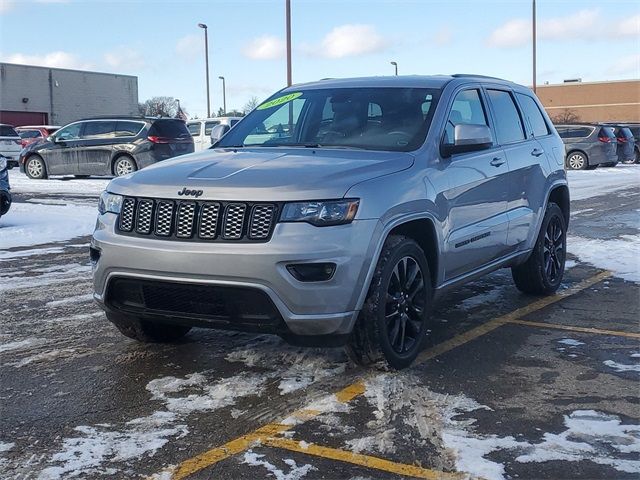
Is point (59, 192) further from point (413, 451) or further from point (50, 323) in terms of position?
point (413, 451)

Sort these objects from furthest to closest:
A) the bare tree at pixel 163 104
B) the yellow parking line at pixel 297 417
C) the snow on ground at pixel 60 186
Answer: the bare tree at pixel 163 104 → the snow on ground at pixel 60 186 → the yellow parking line at pixel 297 417

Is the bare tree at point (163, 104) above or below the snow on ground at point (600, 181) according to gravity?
above

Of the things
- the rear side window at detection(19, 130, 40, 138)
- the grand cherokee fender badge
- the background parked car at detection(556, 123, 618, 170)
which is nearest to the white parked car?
the rear side window at detection(19, 130, 40, 138)

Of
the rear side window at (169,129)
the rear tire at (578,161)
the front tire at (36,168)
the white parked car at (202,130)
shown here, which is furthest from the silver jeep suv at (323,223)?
→ the rear tire at (578,161)

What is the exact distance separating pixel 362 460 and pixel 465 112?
10.2 ft

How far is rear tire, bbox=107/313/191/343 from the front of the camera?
505 cm

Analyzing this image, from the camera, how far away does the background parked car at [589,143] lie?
27.3 m

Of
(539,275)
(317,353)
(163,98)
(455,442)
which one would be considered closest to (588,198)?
(539,275)

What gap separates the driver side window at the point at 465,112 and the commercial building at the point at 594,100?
2836 inches

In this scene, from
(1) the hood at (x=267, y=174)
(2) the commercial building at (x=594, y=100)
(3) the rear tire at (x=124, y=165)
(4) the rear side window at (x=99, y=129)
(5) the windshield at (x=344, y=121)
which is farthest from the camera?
(2) the commercial building at (x=594, y=100)

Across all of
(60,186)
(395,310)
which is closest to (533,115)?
(395,310)

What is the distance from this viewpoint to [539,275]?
684 cm

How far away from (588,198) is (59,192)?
36.8 feet

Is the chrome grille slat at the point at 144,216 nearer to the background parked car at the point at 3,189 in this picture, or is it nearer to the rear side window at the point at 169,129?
the background parked car at the point at 3,189
